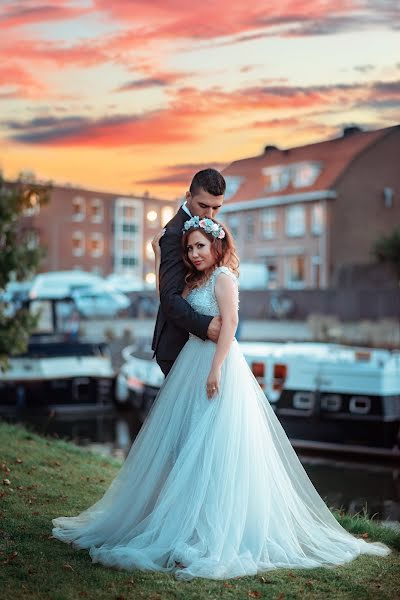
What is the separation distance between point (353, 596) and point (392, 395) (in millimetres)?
14058

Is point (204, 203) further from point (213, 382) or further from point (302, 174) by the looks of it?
point (302, 174)

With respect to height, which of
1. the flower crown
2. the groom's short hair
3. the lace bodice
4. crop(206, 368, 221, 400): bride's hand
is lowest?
crop(206, 368, 221, 400): bride's hand

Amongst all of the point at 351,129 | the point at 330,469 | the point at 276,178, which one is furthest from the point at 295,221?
the point at 330,469

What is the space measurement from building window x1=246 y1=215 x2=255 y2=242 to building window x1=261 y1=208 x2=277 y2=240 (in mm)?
694

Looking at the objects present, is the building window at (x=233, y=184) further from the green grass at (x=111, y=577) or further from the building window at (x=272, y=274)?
the green grass at (x=111, y=577)

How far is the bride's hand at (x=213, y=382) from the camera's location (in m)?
5.60

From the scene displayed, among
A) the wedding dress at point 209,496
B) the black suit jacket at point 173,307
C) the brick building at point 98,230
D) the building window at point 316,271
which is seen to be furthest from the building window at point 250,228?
the wedding dress at point 209,496

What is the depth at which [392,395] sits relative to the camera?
18.7m

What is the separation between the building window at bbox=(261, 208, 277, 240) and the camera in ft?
156

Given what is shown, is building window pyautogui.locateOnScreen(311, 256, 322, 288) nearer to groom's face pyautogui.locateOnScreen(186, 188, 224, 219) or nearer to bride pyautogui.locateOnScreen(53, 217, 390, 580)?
bride pyautogui.locateOnScreen(53, 217, 390, 580)

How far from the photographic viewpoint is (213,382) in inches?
221

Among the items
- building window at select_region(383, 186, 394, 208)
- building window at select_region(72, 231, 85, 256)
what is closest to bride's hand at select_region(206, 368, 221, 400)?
building window at select_region(383, 186, 394, 208)

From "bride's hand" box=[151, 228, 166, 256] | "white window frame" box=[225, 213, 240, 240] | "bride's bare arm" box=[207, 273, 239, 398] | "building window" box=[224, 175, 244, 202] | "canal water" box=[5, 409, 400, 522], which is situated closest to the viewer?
"bride's bare arm" box=[207, 273, 239, 398]

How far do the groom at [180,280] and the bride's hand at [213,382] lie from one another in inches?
8.1
